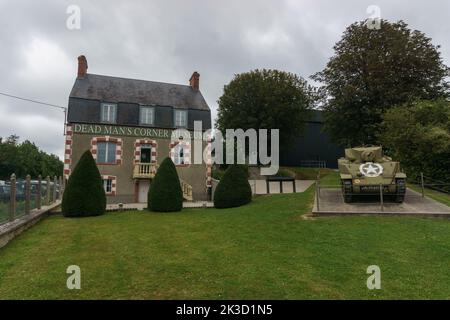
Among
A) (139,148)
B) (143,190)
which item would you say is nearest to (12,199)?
(143,190)

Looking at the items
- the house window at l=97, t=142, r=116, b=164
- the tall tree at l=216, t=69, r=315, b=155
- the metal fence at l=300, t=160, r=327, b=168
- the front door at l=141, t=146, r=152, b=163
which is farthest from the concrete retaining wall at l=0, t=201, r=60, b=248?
the metal fence at l=300, t=160, r=327, b=168

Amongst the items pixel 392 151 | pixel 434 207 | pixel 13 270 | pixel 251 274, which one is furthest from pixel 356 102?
pixel 13 270

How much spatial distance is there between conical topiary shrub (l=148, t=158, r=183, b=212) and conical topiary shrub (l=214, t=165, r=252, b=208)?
188cm

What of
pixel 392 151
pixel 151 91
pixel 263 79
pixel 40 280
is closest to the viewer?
pixel 40 280

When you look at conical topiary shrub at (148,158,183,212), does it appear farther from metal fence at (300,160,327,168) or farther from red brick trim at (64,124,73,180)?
metal fence at (300,160,327,168)

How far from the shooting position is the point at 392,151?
65.2ft

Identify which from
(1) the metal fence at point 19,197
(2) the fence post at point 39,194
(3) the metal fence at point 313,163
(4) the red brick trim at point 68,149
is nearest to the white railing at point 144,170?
(4) the red brick trim at point 68,149

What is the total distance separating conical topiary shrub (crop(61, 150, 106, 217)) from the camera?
13328 millimetres

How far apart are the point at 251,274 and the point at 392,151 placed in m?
17.4

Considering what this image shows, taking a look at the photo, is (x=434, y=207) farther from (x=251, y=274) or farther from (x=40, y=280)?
(x=40, y=280)

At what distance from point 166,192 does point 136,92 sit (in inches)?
438

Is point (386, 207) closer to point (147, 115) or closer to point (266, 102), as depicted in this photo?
point (147, 115)

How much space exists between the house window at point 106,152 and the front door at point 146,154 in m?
1.75
